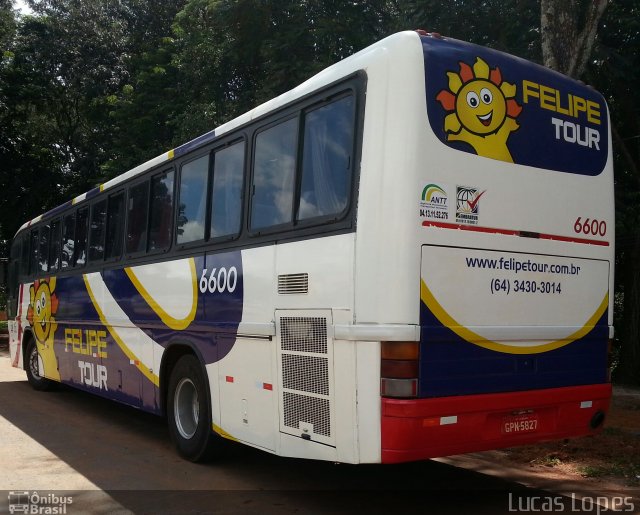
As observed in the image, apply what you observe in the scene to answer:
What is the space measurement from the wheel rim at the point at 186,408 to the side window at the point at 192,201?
1525mm

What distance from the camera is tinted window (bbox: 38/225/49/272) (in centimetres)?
1192

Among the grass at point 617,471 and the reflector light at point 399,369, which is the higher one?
the reflector light at point 399,369

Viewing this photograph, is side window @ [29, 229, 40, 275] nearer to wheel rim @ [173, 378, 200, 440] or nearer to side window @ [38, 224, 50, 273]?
side window @ [38, 224, 50, 273]

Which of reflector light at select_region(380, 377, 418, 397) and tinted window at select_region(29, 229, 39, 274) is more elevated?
tinted window at select_region(29, 229, 39, 274)

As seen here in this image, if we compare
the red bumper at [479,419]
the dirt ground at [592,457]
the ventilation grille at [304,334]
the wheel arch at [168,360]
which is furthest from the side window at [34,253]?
the red bumper at [479,419]

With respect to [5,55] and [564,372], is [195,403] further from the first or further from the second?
[5,55]

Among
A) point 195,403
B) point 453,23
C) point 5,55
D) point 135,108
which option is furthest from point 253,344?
point 5,55

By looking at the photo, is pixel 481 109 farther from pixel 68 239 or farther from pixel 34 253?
pixel 34 253

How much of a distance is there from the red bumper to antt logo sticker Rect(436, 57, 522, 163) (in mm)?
1828

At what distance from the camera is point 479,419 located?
4.84 m

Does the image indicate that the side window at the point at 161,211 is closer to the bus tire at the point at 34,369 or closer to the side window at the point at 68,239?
the side window at the point at 68,239

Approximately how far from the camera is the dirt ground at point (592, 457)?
21.6ft

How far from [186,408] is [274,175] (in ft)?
9.22

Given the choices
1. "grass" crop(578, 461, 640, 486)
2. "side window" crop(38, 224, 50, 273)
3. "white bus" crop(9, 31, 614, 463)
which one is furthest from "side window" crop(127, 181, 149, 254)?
"grass" crop(578, 461, 640, 486)
